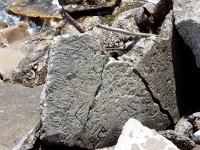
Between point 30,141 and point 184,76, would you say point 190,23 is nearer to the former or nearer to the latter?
point 184,76

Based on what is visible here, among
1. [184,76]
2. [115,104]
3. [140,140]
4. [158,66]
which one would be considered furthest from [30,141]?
[184,76]

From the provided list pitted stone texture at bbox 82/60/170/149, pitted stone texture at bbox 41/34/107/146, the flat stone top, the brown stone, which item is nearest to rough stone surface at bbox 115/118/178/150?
pitted stone texture at bbox 82/60/170/149

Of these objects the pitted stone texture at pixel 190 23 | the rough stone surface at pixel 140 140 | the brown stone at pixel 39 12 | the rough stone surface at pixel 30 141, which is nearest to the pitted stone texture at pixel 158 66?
the pitted stone texture at pixel 190 23

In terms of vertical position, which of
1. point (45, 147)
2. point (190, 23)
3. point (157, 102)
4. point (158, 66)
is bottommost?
point (45, 147)

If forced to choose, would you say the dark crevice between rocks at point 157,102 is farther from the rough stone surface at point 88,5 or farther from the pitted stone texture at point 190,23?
the rough stone surface at point 88,5

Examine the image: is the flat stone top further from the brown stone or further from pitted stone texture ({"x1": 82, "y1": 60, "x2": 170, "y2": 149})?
the brown stone

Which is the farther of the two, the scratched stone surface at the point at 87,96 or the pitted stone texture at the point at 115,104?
the pitted stone texture at the point at 115,104

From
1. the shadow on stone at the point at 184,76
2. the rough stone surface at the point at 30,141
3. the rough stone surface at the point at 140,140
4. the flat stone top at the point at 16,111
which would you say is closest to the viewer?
the rough stone surface at the point at 140,140
